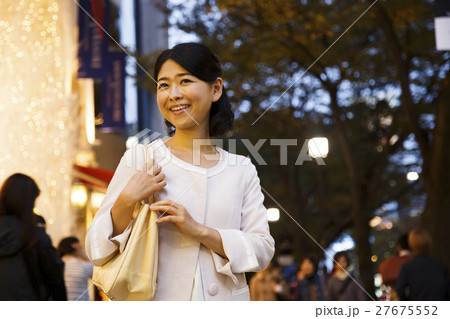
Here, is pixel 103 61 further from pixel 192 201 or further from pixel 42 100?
pixel 192 201

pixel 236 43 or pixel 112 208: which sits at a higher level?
pixel 236 43

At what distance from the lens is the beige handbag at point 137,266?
2033 mm

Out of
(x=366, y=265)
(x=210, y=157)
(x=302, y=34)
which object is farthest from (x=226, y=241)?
(x=366, y=265)

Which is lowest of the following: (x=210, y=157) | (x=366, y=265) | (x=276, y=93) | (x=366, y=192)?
(x=366, y=265)

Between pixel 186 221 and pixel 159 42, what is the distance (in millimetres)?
11773

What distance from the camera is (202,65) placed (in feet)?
7.37

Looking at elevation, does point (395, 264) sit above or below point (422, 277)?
below

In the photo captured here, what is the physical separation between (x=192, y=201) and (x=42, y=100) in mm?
5946

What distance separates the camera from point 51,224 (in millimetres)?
7105

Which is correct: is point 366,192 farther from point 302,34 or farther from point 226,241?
point 226,241

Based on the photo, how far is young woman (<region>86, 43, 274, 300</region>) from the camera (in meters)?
2.07

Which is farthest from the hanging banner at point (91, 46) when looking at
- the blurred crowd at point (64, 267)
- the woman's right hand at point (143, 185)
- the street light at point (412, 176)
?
the street light at point (412, 176)

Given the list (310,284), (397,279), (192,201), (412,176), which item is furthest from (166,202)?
(412,176)

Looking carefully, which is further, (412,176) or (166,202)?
(412,176)
